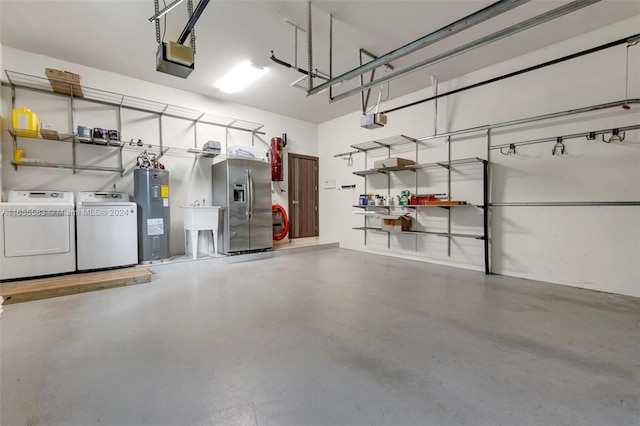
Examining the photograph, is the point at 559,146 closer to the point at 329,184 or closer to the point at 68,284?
the point at 329,184

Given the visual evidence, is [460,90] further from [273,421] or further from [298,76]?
[273,421]

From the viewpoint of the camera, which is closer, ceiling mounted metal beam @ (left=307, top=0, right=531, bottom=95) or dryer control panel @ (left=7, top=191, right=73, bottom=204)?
ceiling mounted metal beam @ (left=307, top=0, right=531, bottom=95)

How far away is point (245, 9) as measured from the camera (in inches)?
119

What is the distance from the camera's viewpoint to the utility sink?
4.47 metres

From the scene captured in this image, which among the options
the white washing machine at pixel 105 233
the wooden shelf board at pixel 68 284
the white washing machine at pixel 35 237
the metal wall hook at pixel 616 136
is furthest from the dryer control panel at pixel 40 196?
the metal wall hook at pixel 616 136

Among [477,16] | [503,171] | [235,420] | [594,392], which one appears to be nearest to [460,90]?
[503,171]

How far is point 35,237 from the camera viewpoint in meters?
3.35

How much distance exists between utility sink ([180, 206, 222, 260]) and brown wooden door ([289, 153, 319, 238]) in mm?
2299

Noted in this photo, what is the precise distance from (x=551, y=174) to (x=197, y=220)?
5.21 m

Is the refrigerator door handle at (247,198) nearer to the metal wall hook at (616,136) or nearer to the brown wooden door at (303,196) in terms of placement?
the brown wooden door at (303,196)

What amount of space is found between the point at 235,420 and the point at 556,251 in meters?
4.30

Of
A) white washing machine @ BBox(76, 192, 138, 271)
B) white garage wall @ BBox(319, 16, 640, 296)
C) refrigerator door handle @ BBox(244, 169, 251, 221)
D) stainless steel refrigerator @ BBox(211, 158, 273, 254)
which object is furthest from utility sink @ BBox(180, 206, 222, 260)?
white garage wall @ BBox(319, 16, 640, 296)

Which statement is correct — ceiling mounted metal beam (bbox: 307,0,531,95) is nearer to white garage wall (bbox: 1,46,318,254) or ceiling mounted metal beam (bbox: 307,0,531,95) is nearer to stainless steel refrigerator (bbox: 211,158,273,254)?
stainless steel refrigerator (bbox: 211,158,273,254)

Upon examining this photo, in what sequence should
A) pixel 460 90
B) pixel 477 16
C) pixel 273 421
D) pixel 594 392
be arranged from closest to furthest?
pixel 273 421, pixel 594 392, pixel 477 16, pixel 460 90
